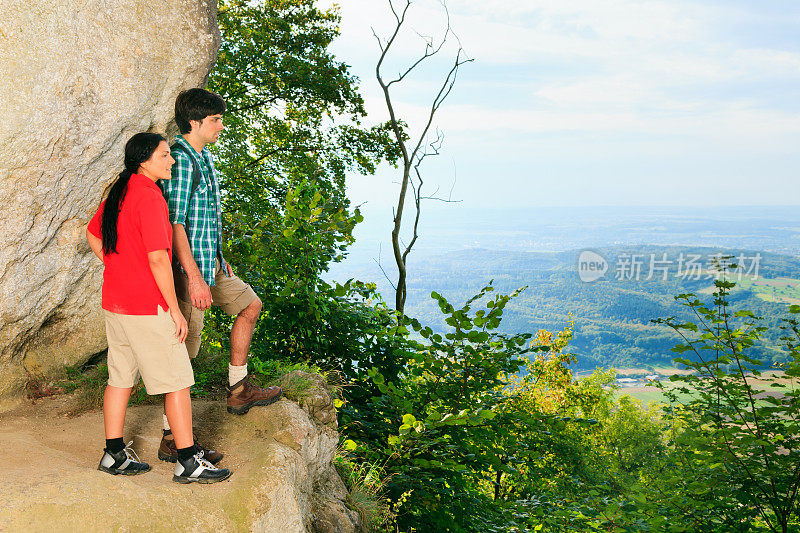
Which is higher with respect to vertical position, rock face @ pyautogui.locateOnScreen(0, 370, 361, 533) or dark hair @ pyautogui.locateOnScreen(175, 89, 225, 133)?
dark hair @ pyautogui.locateOnScreen(175, 89, 225, 133)

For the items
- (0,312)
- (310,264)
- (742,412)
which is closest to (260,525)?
(0,312)

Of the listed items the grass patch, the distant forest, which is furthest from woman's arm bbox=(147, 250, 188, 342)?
the distant forest

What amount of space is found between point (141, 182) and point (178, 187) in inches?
10.7

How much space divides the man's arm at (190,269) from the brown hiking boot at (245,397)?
37.4 inches

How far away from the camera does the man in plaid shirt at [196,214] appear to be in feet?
10.5

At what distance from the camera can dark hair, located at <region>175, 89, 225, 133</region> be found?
128 inches

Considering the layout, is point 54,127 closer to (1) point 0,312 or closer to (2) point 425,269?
(1) point 0,312

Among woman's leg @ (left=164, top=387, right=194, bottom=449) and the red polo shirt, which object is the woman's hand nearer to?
the red polo shirt

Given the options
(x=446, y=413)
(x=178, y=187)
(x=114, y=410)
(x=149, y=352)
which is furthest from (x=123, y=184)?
(x=446, y=413)

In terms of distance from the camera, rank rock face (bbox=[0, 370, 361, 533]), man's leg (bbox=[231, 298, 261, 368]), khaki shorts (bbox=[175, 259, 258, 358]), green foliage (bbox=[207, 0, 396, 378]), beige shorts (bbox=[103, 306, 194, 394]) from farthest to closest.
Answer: green foliage (bbox=[207, 0, 396, 378]), man's leg (bbox=[231, 298, 261, 368]), khaki shorts (bbox=[175, 259, 258, 358]), beige shorts (bbox=[103, 306, 194, 394]), rock face (bbox=[0, 370, 361, 533])

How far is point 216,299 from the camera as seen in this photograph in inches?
146

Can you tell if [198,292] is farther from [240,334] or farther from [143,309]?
[240,334]

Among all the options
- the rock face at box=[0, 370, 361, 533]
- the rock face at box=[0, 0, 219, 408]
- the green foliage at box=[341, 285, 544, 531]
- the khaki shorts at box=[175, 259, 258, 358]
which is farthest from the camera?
the green foliage at box=[341, 285, 544, 531]

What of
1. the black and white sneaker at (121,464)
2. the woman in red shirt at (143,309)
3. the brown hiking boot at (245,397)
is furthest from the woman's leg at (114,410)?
the brown hiking boot at (245,397)
